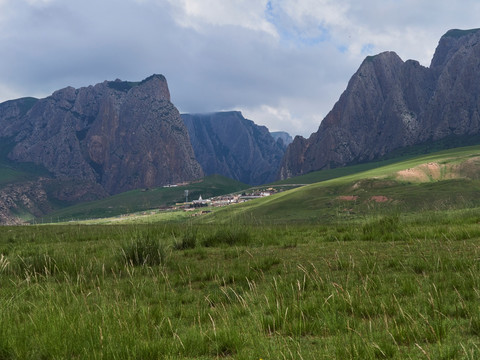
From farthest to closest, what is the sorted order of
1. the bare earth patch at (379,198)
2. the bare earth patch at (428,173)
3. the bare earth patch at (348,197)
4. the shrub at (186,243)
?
the bare earth patch at (428,173) → the bare earth patch at (348,197) → the bare earth patch at (379,198) → the shrub at (186,243)

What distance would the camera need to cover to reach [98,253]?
41.1 ft

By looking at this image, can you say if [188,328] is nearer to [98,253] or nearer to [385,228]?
[98,253]

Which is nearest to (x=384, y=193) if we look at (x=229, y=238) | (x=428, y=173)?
(x=428, y=173)

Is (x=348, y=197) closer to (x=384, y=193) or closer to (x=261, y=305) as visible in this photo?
(x=384, y=193)

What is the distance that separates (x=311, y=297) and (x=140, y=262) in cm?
631

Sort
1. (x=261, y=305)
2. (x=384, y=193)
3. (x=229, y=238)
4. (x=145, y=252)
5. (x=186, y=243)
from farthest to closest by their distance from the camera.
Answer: (x=384, y=193), (x=229, y=238), (x=186, y=243), (x=145, y=252), (x=261, y=305)

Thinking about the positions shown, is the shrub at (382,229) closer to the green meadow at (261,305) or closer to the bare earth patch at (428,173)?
the green meadow at (261,305)

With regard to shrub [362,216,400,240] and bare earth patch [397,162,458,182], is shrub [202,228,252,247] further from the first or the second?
bare earth patch [397,162,458,182]

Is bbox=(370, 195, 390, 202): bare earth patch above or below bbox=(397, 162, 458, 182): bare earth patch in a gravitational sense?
below

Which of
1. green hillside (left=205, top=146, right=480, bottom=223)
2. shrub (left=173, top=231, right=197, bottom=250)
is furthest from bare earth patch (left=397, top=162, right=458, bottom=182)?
shrub (left=173, top=231, right=197, bottom=250)

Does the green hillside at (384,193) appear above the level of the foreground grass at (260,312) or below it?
below

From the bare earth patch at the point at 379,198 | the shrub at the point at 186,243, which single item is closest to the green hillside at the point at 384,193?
the bare earth patch at the point at 379,198

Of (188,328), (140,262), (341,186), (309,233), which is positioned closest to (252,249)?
(140,262)

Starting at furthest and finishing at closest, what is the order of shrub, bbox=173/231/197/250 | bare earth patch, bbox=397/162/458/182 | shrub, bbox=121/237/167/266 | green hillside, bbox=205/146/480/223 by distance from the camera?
bare earth patch, bbox=397/162/458/182 < green hillside, bbox=205/146/480/223 < shrub, bbox=173/231/197/250 < shrub, bbox=121/237/167/266
